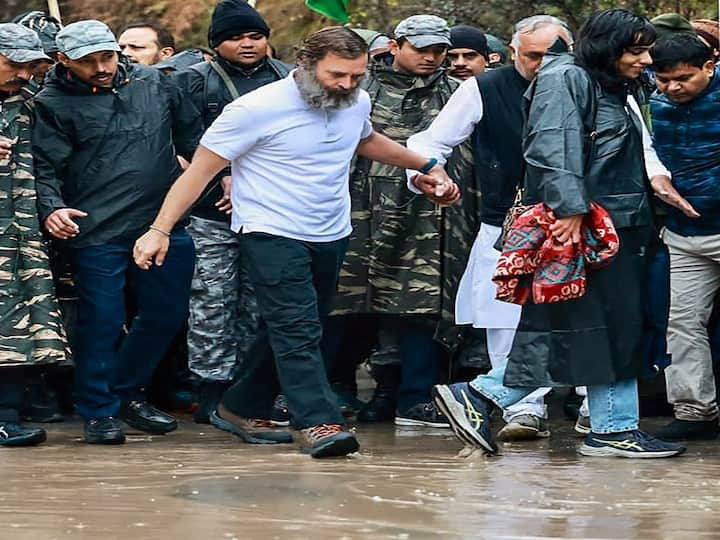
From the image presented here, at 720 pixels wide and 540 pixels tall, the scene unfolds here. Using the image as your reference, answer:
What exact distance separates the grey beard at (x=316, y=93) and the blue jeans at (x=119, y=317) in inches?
56.0

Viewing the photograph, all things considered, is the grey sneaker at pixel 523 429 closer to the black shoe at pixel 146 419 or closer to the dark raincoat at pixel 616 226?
the dark raincoat at pixel 616 226

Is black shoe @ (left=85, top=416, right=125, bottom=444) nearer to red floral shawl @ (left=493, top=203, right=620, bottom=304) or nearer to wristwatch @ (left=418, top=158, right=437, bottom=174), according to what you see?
wristwatch @ (left=418, top=158, right=437, bottom=174)

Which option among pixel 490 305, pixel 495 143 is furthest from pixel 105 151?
pixel 490 305

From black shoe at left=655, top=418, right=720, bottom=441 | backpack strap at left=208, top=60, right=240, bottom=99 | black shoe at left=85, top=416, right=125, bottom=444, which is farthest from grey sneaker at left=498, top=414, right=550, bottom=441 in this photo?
backpack strap at left=208, top=60, right=240, bottom=99

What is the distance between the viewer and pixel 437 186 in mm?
7594

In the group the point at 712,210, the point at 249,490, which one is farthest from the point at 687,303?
the point at 249,490

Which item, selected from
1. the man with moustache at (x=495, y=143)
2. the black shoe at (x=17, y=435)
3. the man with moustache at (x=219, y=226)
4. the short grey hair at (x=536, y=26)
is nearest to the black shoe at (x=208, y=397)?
the man with moustache at (x=219, y=226)

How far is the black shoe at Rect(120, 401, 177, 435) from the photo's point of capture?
823cm

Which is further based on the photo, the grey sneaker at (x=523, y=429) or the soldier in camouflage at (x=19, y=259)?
the grey sneaker at (x=523, y=429)

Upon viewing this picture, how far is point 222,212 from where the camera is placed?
845 centimetres

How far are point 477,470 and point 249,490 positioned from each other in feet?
3.40

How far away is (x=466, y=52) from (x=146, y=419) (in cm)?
280

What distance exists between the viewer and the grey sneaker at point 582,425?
8.16m

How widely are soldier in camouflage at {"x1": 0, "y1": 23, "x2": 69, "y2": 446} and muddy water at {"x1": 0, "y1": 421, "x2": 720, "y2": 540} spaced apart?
1.26ft
